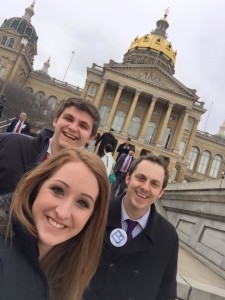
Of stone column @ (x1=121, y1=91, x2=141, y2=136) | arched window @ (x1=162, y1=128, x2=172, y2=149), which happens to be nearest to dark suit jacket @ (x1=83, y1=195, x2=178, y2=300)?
stone column @ (x1=121, y1=91, x2=141, y2=136)

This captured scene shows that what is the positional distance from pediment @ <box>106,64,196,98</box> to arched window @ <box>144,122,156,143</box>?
6394 millimetres

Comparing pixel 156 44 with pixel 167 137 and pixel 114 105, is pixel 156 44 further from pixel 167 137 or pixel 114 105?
pixel 114 105

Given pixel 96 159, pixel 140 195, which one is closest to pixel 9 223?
pixel 96 159

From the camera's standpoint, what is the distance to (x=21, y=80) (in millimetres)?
67625

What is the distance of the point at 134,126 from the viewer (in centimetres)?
6012

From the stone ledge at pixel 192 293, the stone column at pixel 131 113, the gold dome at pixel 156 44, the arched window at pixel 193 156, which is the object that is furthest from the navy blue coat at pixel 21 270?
the gold dome at pixel 156 44

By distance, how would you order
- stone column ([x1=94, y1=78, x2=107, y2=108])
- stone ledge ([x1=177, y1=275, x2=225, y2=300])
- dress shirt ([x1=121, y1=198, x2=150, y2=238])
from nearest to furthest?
dress shirt ([x1=121, y1=198, x2=150, y2=238]) → stone ledge ([x1=177, y1=275, x2=225, y2=300]) → stone column ([x1=94, y1=78, x2=107, y2=108])

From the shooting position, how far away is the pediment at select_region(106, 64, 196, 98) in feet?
185

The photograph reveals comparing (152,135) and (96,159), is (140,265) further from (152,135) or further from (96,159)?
(152,135)

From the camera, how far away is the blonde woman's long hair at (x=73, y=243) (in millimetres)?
1940

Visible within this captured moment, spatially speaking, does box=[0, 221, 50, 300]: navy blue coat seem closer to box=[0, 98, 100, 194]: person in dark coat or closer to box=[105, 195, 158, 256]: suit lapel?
box=[105, 195, 158, 256]: suit lapel

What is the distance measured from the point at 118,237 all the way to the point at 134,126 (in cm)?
5761

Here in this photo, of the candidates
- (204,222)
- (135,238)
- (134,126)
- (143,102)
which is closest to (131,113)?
(134,126)

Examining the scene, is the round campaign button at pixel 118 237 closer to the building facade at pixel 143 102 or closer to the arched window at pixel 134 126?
the building facade at pixel 143 102
